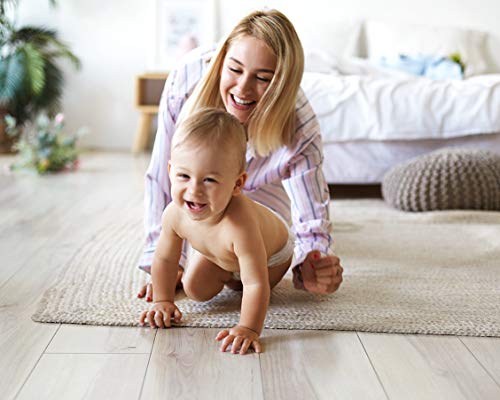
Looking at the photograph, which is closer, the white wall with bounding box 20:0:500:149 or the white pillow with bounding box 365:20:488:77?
the white pillow with bounding box 365:20:488:77

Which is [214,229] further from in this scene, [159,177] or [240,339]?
[159,177]

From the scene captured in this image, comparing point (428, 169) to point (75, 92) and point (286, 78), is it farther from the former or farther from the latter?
point (75, 92)

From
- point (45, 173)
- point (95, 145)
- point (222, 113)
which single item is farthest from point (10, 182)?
point (222, 113)

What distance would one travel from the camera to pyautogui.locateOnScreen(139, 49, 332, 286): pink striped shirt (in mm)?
1567

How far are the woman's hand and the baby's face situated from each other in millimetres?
305

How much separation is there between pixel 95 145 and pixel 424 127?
263 cm

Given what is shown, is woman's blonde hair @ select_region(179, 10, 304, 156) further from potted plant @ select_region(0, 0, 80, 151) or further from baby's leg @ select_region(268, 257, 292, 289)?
potted plant @ select_region(0, 0, 80, 151)

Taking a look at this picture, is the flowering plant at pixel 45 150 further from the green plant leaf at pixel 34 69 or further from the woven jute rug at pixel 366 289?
the woven jute rug at pixel 366 289

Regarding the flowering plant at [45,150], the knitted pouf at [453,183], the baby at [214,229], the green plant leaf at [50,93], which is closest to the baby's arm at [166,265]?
the baby at [214,229]

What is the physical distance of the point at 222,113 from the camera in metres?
1.23

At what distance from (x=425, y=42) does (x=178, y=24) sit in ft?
5.10

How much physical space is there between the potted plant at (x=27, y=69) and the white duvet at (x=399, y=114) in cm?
207

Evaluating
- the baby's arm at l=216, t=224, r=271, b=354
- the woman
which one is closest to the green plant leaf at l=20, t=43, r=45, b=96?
the woman

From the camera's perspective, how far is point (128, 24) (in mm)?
4641
